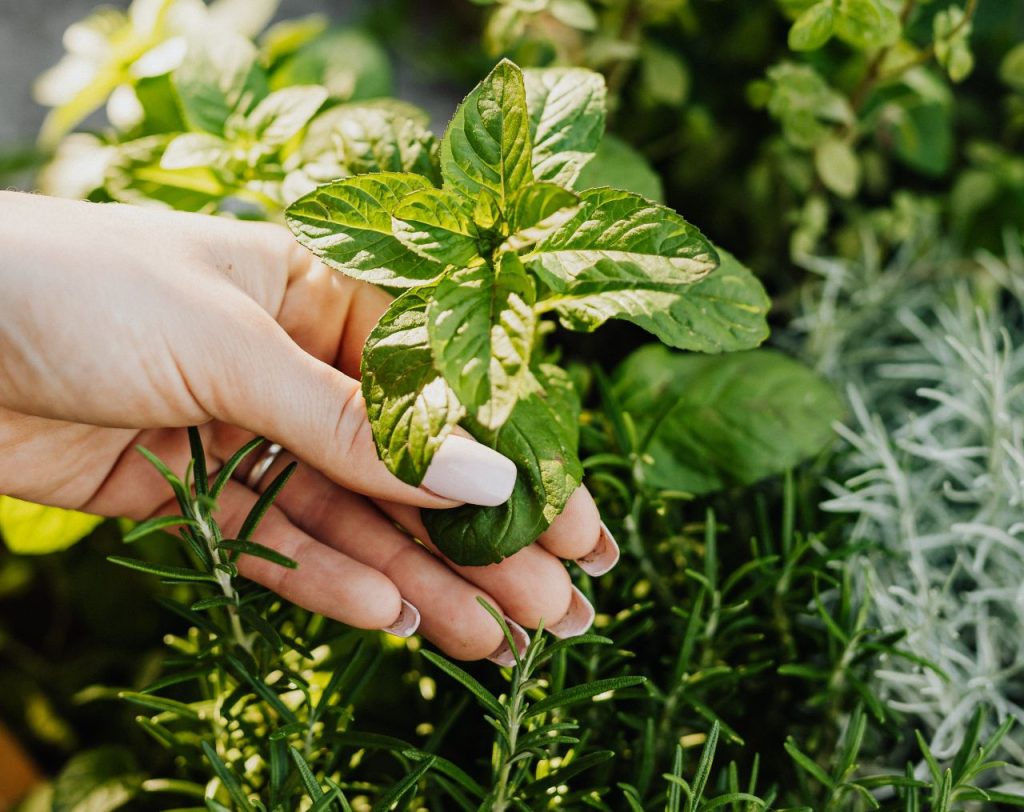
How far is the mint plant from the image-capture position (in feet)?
1.67

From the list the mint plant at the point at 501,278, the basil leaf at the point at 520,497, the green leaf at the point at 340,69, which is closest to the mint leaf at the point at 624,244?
the mint plant at the point at 501,278

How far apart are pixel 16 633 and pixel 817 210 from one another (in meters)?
1.16

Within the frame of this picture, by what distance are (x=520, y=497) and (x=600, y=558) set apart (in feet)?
0.45

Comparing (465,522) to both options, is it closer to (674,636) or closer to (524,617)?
(524,617)

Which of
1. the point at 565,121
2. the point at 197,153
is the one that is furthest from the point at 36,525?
the point at 565,121

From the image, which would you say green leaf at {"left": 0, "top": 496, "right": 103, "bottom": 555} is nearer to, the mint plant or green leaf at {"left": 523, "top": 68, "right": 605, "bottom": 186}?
the mint plant

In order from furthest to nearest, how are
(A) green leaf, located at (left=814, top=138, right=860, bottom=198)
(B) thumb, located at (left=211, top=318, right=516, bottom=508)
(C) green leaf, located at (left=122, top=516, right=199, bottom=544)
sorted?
(A) green leaf, located at (left=814, top=138, right=860, bottom=198) → (B) thumb, located at (left=211, top=318, right=516, bottom=508) → (C) green leaf, located at (left=122, top=516, right=199, bottom=544)

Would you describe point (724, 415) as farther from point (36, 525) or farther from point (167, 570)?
point (36, 525)

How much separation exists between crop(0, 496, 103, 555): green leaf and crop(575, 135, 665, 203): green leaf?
56 centimetres

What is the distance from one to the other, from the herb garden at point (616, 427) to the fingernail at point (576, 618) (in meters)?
0.03

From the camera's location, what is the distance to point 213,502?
51 cm

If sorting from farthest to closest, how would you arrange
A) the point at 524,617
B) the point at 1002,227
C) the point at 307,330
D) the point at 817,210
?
the point at 1002,227 < the point at 817,210 < the point at 307,330 < the point at 524,617

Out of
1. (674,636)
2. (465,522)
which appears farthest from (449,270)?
(674,636)

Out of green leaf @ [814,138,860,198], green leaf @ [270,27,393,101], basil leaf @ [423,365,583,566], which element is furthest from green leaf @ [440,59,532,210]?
green leaf @ [814,138,860,198]
